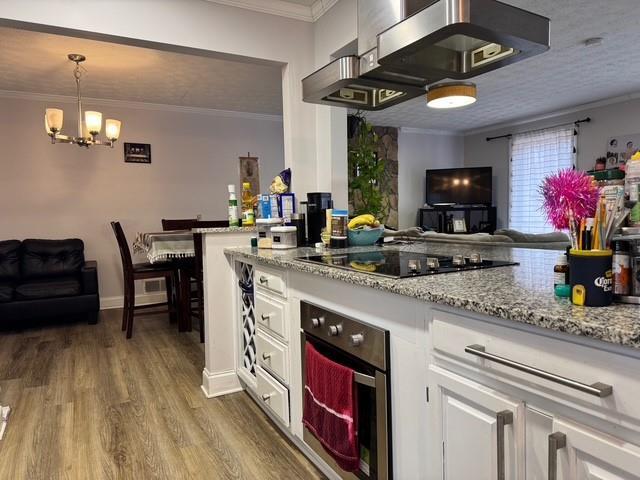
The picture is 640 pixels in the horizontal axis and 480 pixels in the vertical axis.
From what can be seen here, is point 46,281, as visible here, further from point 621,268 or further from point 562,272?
point 621,268

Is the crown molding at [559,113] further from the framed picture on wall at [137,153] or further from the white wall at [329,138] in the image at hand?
the framed picture on wall at [137,153]

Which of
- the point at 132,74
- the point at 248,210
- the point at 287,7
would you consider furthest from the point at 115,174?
the point at 287,7

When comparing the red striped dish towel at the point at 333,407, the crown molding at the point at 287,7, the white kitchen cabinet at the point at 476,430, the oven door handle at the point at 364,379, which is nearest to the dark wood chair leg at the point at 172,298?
the crown molding at the point at 287,7

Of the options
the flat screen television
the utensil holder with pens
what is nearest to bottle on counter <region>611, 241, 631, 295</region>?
the utensil holder with pens

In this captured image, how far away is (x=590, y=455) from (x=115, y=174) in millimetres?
5288

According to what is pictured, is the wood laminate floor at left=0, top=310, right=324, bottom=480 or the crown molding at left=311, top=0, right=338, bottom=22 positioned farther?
the crown molding at left=311, top=0, right=338, bottom=22

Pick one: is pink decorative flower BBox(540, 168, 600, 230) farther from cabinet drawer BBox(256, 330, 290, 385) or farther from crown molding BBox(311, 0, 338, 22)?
crown molding BBox(311, 0, 338, 22)

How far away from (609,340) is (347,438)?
38.0 inches

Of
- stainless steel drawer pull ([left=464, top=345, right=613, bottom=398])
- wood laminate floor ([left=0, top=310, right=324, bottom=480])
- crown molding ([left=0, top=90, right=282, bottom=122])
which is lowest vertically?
wood laminate floor ([left=0, top=310, right=324, bottom=480])

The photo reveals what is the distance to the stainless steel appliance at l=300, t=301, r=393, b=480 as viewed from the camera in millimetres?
1287

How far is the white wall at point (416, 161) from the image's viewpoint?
23.7ft

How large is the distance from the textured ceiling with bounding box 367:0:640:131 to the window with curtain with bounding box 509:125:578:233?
1.22 ft

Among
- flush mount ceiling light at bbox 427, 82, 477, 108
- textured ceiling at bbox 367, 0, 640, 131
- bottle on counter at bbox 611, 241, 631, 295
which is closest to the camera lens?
bottle on counter at bbox 611, 241, 631, 295

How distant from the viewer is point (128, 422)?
226cm
